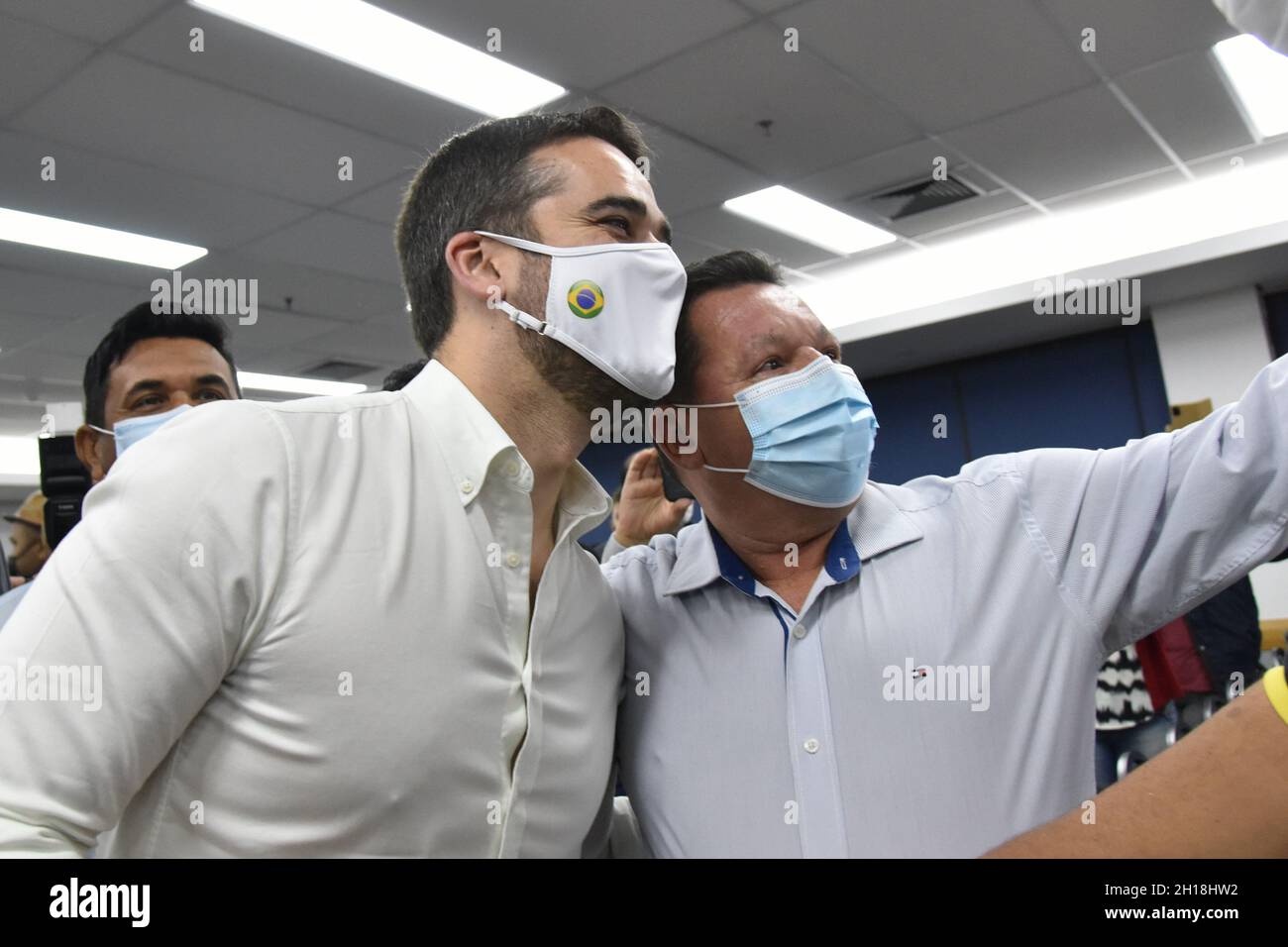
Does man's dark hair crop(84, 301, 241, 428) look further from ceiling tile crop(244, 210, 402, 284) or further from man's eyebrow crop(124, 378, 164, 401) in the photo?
ceiling tile crop(244, 210, 402, 284)

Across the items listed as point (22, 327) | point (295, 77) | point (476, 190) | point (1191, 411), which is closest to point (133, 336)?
point (476, 190)

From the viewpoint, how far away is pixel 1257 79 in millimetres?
4395

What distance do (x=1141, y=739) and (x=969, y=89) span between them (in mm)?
2628

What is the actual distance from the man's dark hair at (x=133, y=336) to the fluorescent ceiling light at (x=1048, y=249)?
510 cm

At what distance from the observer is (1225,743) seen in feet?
2.08

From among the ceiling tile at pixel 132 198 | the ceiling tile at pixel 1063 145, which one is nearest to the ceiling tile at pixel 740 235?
the ceiling tile at pixel 1063 145

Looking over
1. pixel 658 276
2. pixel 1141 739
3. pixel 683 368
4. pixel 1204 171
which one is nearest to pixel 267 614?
pixel 658 276

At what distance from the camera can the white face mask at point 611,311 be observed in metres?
1.25

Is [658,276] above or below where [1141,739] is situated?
above

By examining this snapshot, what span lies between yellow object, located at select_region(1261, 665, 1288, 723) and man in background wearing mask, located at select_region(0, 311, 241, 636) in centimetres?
192

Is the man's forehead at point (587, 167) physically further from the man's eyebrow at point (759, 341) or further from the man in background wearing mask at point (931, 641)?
the man in background wearing mask at point (931, 641)

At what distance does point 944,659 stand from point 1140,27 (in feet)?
11.2
